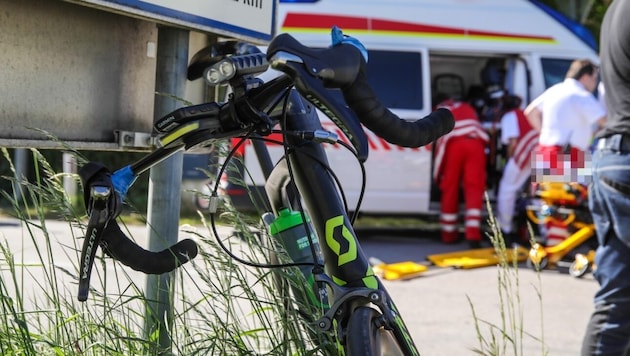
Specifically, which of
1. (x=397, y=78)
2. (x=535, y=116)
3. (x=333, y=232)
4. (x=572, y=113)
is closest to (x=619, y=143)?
(x=333, y=232)

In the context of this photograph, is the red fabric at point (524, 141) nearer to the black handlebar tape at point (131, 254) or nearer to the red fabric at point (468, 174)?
the red fabric at point (468, 174)

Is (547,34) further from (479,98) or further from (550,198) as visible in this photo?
(550,198)

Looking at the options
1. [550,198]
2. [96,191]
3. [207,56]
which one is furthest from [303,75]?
[550,198]

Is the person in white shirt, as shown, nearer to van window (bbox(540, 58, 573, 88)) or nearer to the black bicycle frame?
van window (bbox(540, 58, 573, 88))

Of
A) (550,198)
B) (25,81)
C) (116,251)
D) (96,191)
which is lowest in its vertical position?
(550,198)

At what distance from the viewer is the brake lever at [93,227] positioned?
177cm

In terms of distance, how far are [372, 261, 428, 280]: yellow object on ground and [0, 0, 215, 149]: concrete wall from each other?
5.39 metres

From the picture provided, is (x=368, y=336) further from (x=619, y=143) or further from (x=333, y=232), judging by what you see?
(x=619, y=143)

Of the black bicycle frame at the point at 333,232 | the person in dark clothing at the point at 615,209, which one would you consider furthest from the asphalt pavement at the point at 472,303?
the black bicycle frame at the point at 333,232

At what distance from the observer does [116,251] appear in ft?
5.89

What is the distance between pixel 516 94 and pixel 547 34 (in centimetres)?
79

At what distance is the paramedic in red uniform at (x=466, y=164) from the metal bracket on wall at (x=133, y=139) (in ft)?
24.6

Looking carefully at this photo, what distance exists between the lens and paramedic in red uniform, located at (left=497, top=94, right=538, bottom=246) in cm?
1000

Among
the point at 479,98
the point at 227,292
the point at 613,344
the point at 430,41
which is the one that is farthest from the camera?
the point at 479,98
